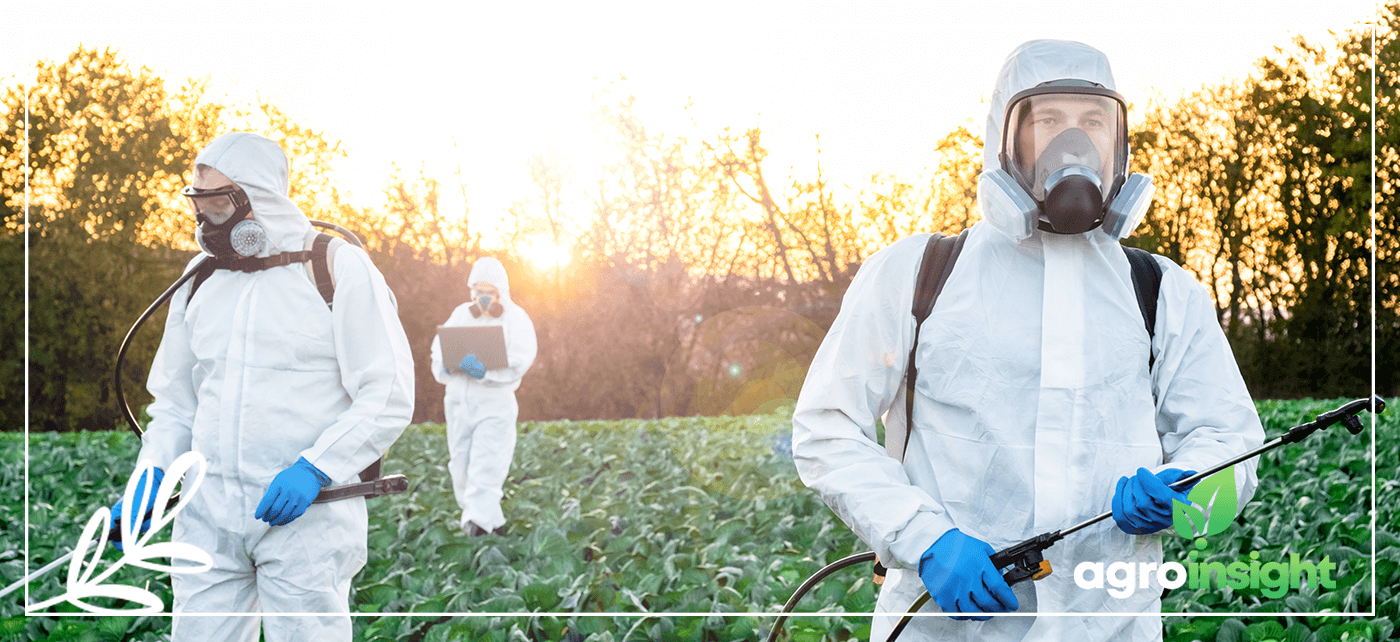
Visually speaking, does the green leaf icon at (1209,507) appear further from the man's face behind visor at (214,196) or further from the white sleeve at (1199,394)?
the man's face behind visor at (214,196)

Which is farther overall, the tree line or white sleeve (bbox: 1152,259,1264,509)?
the tree line

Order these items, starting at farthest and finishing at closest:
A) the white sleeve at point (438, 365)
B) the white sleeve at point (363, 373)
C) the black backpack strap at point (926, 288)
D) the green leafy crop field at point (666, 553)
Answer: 1. the white sleeve at point (438, 365)
2. the green leafy crop field at point (666, 553)
3. the white sleeve at point (363, 373)
4. the black backpack strap at point (926, 288)

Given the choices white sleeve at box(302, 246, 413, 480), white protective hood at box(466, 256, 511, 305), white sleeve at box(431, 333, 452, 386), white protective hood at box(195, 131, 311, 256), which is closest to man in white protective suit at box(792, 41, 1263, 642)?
white sleeve at box(302, 246, 413, 480)

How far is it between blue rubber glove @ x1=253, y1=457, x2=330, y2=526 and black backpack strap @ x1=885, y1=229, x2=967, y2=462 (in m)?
1.25

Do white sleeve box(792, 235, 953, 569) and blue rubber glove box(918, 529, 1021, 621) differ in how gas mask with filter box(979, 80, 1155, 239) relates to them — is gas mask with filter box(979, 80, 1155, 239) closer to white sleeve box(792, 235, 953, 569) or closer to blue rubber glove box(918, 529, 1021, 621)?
white sleeve box(792, 235, 953, 569)

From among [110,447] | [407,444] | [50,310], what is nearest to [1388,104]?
[407,444]

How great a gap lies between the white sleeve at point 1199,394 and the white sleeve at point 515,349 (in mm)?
4448

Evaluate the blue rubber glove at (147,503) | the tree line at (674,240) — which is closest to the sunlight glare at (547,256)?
the tree line at (674,240)

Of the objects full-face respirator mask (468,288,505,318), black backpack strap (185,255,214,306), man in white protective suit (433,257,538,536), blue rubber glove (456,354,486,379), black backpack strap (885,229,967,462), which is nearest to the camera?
black backpack strap (885,229,967,462)

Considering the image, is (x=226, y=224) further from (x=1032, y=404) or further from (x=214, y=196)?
(x=1032, y=404)

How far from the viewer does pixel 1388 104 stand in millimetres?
6594

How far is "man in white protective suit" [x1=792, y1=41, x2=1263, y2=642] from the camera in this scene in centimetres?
135

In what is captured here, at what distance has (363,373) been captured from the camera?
2.06 metres

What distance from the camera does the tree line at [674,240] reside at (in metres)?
7.27
